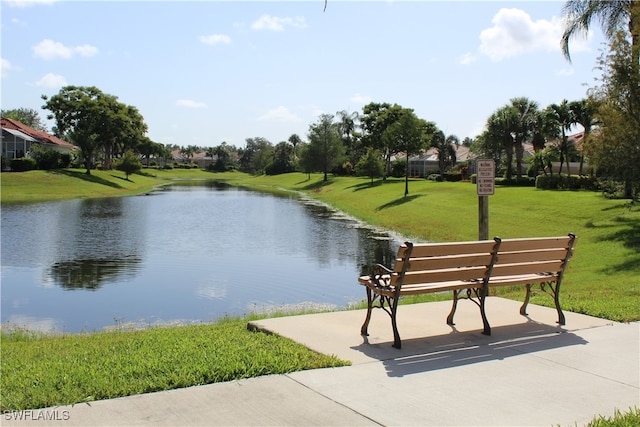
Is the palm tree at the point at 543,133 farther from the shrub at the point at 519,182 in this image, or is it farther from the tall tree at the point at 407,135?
the tall tree at the point at 407,135

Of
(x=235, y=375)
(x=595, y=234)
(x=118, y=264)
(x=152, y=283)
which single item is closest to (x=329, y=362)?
(x=235, y=375)

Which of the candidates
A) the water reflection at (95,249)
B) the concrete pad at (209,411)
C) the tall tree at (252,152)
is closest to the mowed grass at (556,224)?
the concrete pad at (209,411)

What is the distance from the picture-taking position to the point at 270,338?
7.06 m

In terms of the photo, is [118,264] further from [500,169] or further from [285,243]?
[500,169]

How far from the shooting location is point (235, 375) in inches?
222

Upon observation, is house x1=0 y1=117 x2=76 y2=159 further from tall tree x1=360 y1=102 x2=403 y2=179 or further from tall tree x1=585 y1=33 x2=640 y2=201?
tall tree x1=585 y1=33 x2=640 y2=201

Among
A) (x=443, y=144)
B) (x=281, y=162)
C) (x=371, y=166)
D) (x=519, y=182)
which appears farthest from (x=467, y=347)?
(x=281, y=162)

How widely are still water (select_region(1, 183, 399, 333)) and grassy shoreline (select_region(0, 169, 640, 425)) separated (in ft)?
7.52

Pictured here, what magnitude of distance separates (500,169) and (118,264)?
2279 inches

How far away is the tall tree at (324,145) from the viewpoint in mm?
92125

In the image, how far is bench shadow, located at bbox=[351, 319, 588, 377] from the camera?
630 centimetres

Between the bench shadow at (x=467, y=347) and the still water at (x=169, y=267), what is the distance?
6.10 meters

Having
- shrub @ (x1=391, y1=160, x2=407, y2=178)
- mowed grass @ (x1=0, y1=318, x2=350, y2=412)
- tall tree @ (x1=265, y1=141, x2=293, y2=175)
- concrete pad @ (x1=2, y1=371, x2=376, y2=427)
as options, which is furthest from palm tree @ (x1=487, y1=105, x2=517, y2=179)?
tall tree @ (x1=265, y1=141, x2=293, y2=175)

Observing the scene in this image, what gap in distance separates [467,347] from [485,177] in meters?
5.18
